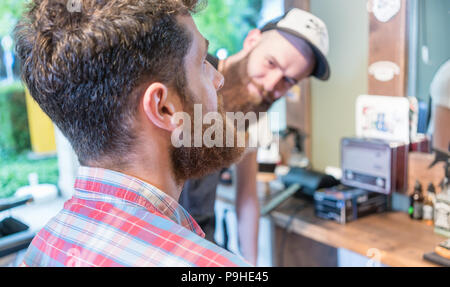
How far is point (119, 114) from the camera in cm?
78

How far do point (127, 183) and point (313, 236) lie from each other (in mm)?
1181

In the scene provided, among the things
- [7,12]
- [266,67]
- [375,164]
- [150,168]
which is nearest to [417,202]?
[375,164]

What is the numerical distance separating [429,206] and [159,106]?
53.1 inches

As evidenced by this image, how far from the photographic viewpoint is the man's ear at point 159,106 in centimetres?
76

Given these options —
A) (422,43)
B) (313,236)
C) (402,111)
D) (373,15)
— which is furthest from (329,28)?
(313,236)

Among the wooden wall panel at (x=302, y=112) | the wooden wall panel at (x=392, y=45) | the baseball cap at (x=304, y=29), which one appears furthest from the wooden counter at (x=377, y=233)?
the baseball cap at (x=304, y=29)

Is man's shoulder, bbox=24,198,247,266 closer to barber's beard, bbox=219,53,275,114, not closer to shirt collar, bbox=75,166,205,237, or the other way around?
shirt collar, bbox=75,166,205,237

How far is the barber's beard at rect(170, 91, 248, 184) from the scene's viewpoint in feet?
2.82

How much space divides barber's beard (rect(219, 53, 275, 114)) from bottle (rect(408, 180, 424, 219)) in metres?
0.75

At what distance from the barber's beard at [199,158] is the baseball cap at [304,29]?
0.52 metres

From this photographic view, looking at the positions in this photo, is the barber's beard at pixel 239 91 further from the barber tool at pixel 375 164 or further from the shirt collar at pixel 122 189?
the shirt collar at pixel 122 189

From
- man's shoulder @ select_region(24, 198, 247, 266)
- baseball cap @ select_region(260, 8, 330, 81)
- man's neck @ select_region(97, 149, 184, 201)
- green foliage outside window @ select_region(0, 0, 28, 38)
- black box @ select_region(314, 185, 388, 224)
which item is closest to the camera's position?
man's shoulder @ select_region(24, 198, 247, 266)

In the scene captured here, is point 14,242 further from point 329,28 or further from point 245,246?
point 329,28

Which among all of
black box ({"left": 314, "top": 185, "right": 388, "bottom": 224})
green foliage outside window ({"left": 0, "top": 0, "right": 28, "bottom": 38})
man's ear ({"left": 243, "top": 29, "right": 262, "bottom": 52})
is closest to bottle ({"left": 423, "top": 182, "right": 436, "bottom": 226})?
black box ({"left": 314, "top": 185, "right": 388, "bottom": 224})
